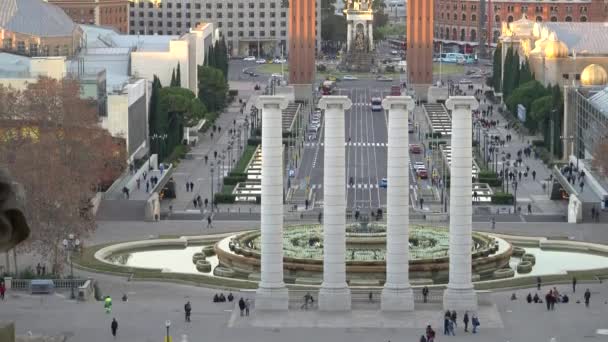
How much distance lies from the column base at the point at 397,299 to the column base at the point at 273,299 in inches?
127

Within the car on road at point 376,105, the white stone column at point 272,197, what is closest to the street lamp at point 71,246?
the white stone column at point 272,197

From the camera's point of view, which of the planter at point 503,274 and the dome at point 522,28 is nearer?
the planter at point 503,274

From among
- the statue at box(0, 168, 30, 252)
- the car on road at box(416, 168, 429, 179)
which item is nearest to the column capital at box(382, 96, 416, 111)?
the statue at box(0, 168, 30, 252)

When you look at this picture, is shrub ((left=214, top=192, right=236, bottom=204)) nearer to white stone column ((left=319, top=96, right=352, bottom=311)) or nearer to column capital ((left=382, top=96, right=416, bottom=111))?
white stone column ((left=319, top=96, right=352, bottom=311))

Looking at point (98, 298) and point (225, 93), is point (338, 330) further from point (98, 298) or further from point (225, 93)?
point (225, 93)

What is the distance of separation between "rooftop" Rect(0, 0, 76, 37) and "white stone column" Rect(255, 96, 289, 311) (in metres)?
91.9

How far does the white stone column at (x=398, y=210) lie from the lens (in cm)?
5238

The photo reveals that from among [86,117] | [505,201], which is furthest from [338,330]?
[505,201]

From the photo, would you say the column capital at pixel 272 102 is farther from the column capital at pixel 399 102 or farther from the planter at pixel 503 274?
the planter at pixel 503 274

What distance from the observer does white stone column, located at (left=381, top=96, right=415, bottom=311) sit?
52375 millimetres

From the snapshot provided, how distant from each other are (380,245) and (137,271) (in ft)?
37.6

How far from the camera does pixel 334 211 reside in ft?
171

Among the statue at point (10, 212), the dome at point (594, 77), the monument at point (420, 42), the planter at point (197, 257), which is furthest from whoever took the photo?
the monument at point (420, 42)

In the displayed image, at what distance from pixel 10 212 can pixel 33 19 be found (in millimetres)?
140006
